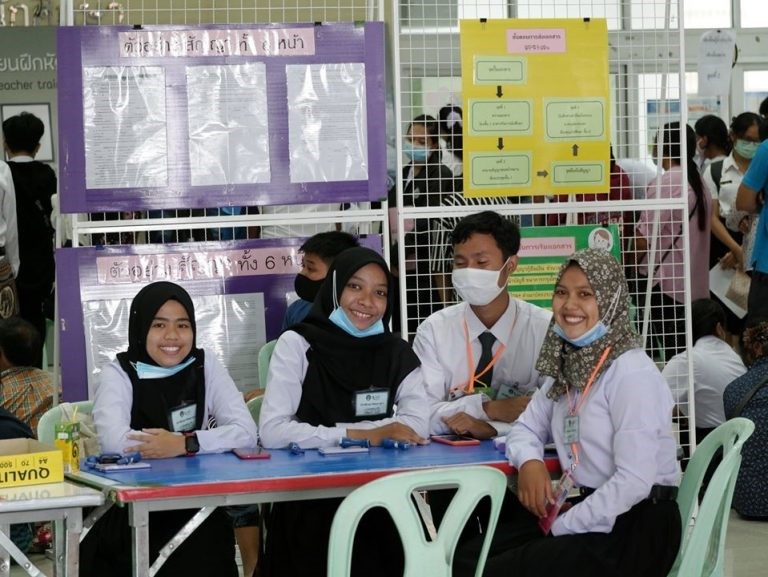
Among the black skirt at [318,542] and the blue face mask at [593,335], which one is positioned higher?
the blue face mask at [593,335]

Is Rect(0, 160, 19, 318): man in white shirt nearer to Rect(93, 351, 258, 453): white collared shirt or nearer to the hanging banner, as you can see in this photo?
Rect(93, 351, 258, 453): white collared shirt

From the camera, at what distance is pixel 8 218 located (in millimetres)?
7340

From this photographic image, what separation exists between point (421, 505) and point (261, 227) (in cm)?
202

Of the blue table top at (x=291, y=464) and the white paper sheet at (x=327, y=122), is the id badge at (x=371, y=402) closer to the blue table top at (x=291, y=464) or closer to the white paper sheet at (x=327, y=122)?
the blue table top at (x=291, y=464)

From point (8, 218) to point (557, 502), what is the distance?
4570mm

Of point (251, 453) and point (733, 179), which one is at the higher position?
point (733, 179)

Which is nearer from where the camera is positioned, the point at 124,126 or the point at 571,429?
the point at 571,429

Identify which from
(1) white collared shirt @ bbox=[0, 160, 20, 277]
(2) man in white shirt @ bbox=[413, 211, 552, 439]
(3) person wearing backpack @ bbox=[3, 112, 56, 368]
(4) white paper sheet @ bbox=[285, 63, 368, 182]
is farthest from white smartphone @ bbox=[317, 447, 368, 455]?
(3) person wearing backpack @ bbox=[3, 112, 56, 368]

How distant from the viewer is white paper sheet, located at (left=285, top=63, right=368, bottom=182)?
18.1ft

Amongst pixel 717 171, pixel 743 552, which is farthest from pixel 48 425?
pixel 717 171

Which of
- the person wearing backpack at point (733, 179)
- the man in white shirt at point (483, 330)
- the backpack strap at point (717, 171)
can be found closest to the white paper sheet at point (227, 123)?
the man in white shirt at point (483, 330)

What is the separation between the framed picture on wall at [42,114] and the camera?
1072cm

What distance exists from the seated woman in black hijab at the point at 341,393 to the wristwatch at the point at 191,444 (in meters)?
0.27

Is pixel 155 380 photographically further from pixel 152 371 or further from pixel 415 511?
pixel 415 511
